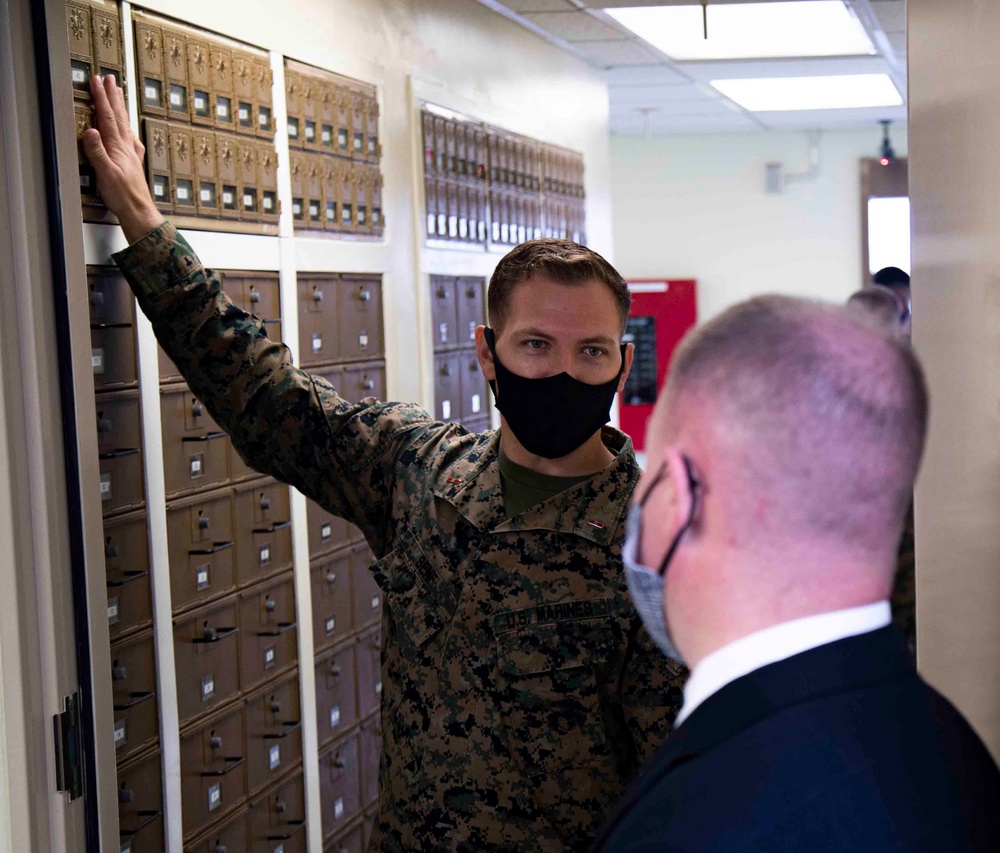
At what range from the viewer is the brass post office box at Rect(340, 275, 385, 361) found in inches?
131

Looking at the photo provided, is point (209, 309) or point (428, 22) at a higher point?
point (428, 22)

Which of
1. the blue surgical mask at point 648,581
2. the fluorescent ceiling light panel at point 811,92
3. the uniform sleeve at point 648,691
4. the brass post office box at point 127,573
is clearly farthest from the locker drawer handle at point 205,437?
the fluorescent ceiling light panel at point 811,92

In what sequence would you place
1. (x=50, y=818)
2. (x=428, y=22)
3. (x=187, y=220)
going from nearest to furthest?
1. (x=50, y=818)
2. (x=187, y=220)
3. (x=428, y=22)

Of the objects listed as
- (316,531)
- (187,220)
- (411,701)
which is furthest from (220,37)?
A: (411,701)

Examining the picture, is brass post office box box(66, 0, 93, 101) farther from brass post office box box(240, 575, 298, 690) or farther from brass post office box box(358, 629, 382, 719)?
brass post office box box(358, 629, 382, 719)

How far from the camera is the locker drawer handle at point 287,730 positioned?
2959mm

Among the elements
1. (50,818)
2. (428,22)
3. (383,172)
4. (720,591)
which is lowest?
(50,818)

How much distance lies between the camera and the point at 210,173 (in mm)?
2580

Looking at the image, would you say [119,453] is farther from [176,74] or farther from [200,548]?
[176,74]

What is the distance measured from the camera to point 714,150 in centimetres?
974

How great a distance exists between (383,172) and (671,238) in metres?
6.54

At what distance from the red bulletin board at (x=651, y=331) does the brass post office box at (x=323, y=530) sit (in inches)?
257

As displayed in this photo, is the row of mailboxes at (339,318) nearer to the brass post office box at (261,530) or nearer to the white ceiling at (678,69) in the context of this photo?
the brass post office box at (261,530)

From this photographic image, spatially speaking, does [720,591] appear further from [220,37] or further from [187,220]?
[220,37]
